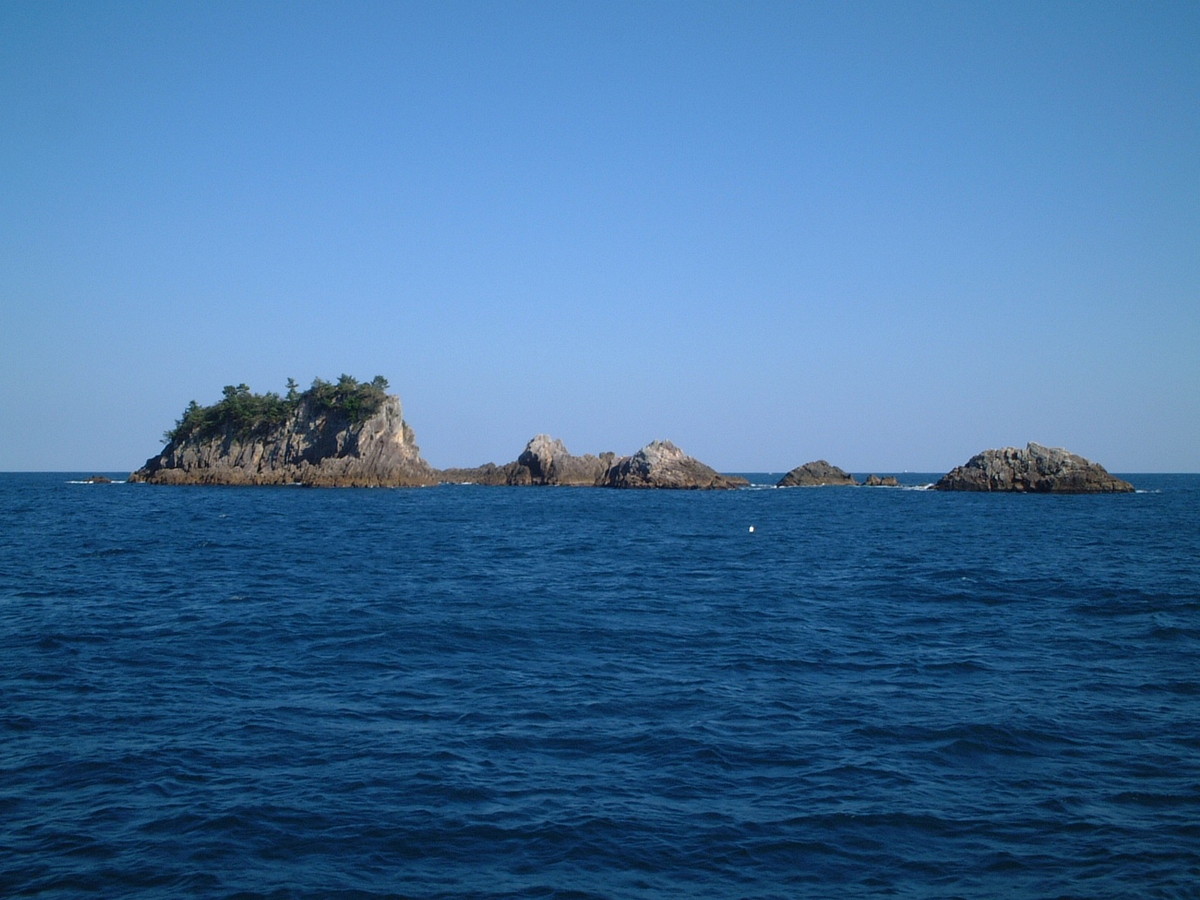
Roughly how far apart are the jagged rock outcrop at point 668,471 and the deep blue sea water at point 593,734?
Answer: 102030 mm

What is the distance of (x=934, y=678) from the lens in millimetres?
19281

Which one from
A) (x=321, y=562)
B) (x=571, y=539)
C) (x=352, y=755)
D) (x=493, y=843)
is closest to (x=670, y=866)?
(x=493, y=843)

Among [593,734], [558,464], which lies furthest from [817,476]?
[593,734]

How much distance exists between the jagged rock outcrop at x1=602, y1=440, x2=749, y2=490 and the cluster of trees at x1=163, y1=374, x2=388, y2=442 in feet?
130

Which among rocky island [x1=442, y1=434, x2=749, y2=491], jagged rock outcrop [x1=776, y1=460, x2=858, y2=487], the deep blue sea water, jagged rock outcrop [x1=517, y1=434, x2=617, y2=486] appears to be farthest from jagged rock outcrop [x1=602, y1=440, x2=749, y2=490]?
the deep blue sea water

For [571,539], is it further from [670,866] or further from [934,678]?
[670,866]

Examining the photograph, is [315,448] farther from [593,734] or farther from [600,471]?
[593,734]

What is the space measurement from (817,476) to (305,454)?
85.1m

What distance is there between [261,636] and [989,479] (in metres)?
112

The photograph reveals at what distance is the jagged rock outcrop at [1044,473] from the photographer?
111 meters

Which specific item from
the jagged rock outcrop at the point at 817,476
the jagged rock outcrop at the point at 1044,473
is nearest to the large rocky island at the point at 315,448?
the jagged rock outcrop at the point at 817,476

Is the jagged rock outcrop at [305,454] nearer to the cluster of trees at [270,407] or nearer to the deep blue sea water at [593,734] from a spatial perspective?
the cluster of trees at [270,407]

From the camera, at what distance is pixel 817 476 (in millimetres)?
157375

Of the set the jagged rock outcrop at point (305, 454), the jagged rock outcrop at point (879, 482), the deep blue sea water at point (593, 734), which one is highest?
the jagged rock outcrop at point (305, 454)
